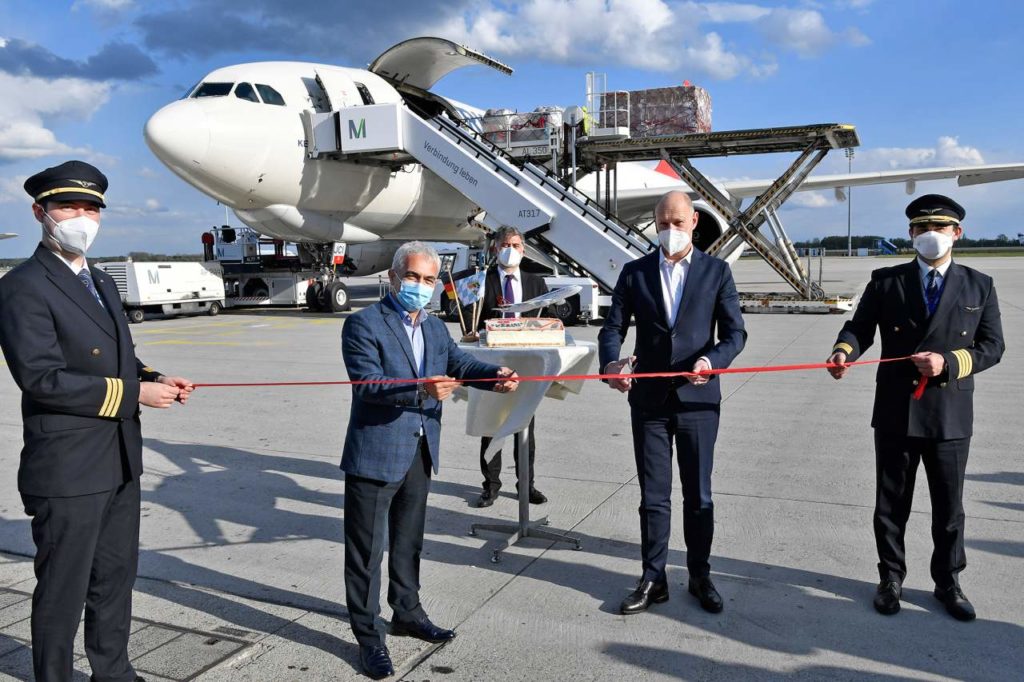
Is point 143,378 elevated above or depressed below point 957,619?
above

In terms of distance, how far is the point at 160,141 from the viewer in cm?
1373

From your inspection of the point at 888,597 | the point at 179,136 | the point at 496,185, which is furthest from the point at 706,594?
the point at 179,136

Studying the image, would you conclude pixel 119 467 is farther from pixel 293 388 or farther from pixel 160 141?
pixel 160 141

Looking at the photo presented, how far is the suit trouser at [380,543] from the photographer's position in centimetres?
320

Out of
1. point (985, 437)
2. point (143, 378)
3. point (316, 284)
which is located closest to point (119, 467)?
point (143, 378)

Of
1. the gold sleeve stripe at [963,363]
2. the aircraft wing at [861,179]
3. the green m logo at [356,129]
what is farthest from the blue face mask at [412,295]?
the aircraft wing at [861,179]

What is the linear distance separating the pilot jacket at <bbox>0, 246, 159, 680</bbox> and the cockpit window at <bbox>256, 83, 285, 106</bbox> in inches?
522

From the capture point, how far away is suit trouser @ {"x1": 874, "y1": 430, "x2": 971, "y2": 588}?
3615 mm

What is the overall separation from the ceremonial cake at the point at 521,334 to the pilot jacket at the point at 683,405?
1.83ft

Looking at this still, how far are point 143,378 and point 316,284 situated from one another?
16.8 metres

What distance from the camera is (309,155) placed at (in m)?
15.6

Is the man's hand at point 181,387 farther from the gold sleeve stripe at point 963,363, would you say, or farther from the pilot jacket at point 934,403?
the gold sleeve stripe at point 963,363

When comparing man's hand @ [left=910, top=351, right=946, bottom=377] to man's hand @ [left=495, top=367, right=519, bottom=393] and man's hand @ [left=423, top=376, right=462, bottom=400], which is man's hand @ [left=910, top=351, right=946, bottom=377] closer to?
man's hand @ [left=495, top=367, right=519, bottom=393]

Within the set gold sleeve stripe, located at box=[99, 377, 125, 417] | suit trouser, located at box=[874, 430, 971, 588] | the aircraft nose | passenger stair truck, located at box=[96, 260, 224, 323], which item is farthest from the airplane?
suit trouser, located at box=[874, 430, 971, 588]
